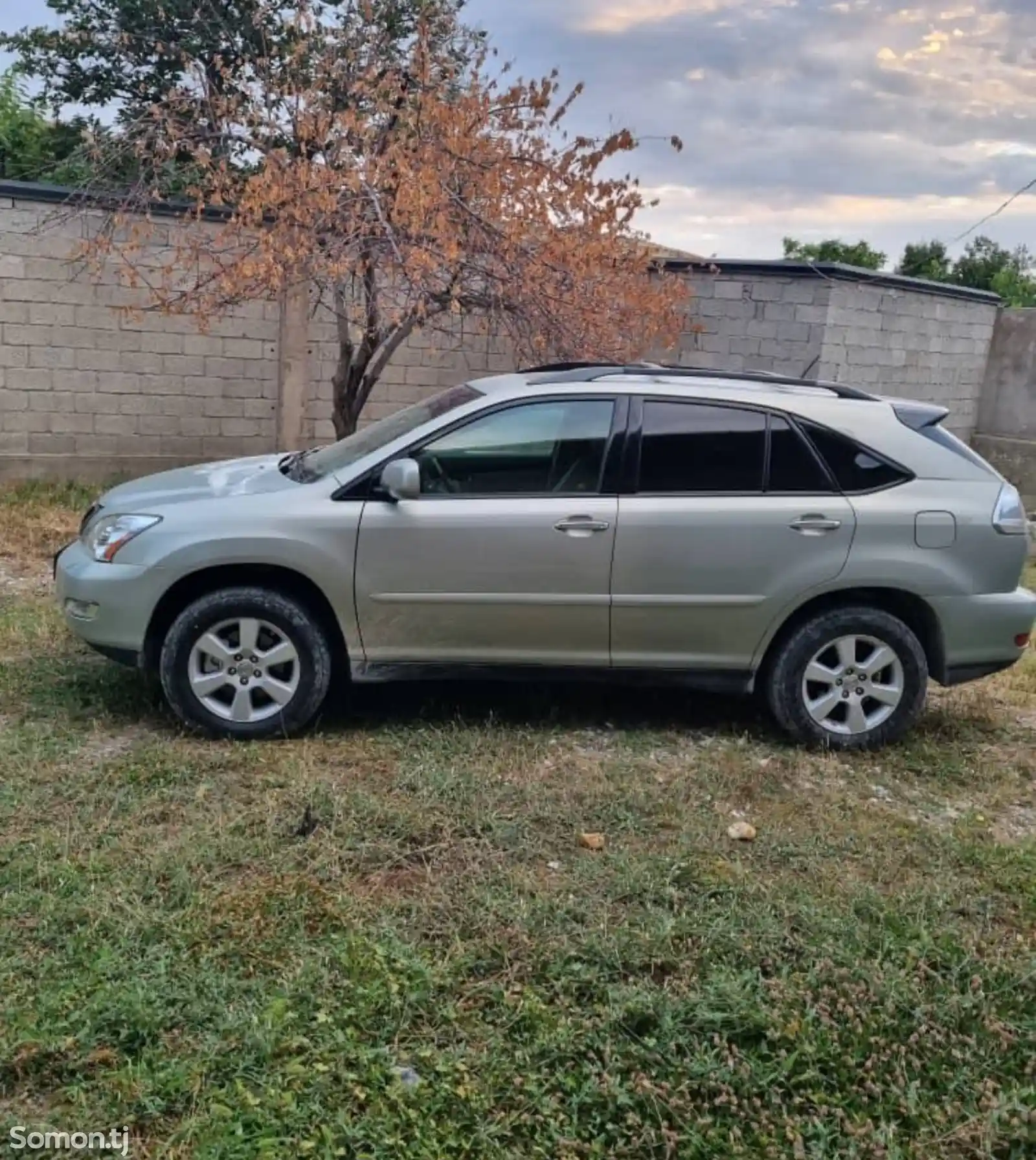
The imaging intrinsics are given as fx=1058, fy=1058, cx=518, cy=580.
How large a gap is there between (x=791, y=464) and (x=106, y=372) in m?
7.01

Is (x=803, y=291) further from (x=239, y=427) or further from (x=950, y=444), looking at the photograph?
(x=950, y=444)

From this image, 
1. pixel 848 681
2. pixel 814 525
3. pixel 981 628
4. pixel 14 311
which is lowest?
pixel 848 681

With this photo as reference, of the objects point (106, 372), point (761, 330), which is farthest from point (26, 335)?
point (761, 330)

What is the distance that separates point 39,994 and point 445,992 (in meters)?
1.07

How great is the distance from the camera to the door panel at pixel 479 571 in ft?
14.9

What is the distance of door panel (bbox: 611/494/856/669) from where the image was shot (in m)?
4.61

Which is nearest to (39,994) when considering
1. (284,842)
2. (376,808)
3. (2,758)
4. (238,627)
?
(284,842)

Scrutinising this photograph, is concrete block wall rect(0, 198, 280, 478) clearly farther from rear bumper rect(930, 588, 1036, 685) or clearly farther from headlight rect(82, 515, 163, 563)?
rear bumper rect(930, 588, 1036, 685)

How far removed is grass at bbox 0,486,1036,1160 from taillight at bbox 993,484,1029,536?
1.06 m

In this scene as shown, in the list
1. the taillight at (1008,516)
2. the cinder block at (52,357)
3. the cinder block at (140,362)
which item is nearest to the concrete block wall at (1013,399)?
the taillight at (1008,516)

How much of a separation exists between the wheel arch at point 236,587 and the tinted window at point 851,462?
229cm

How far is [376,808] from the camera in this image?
3865 mm

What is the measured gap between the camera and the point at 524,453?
4684 millimetres

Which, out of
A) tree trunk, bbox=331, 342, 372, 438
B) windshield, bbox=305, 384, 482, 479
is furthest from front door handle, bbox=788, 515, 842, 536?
tree trunk, bbox=331, 342, 372, 438
